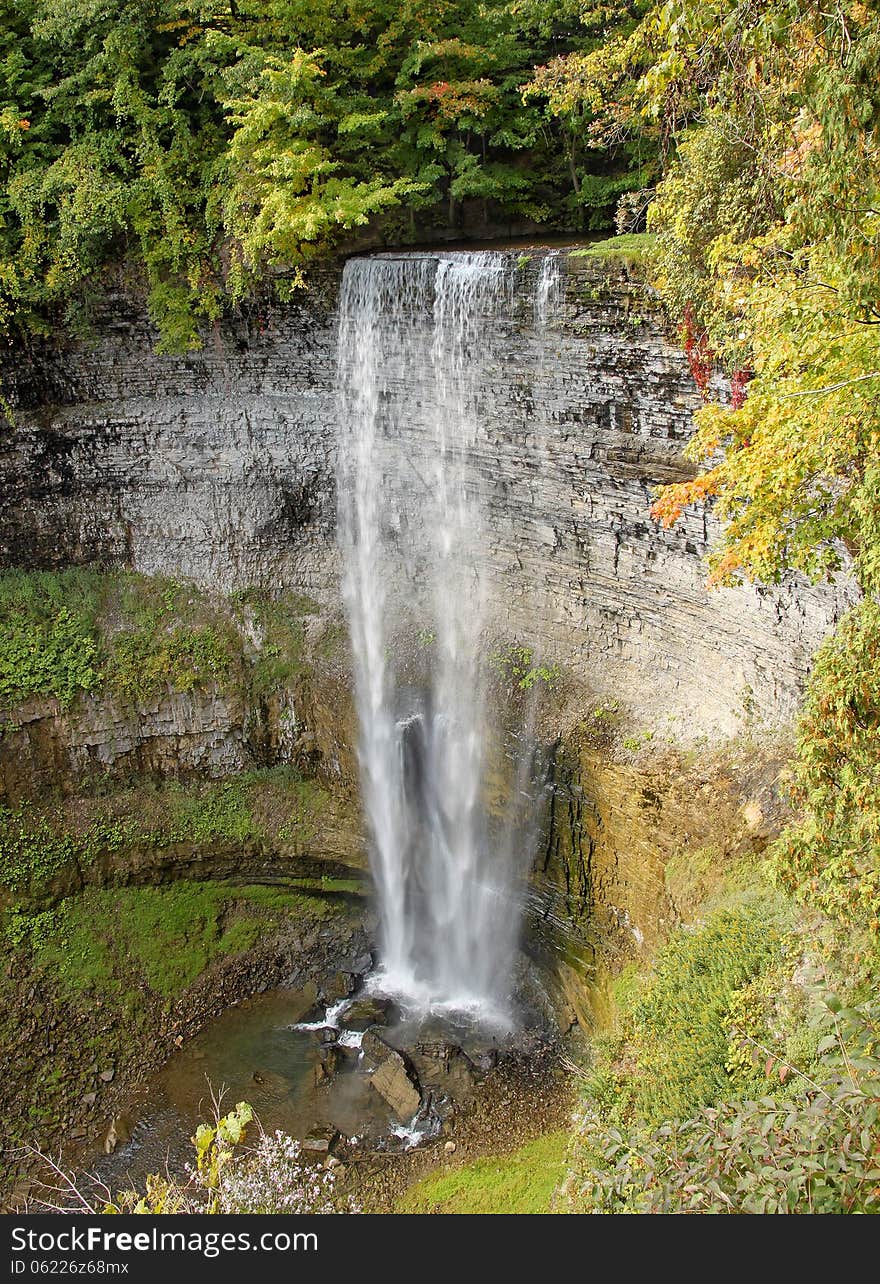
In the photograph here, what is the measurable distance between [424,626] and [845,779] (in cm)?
885

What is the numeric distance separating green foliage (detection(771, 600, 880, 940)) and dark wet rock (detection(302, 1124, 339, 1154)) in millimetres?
7195

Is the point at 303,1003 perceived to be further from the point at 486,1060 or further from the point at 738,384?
the point at 738,384

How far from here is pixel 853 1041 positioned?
4840mm

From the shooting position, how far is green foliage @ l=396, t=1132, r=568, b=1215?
9484 millimetres

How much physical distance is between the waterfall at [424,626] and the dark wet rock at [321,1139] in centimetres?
230

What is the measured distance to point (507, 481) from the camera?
12.6 m

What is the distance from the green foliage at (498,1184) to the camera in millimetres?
9484

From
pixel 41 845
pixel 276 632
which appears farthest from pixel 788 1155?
pixel 41 845

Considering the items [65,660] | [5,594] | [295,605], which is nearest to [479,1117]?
[295,605]

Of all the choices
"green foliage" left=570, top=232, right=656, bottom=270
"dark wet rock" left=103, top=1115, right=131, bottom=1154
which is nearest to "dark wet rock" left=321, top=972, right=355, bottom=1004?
"dark wet rock" left=103, top=1115, right=131, bottom=1154

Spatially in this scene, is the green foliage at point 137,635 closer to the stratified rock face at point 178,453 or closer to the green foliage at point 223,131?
the stratified rock face at point 178,453

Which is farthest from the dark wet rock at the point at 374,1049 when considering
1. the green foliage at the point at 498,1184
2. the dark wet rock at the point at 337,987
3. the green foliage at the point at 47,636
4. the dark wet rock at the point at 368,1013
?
the green foliage at the point at 47,636

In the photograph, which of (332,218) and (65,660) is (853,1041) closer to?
(332,218)

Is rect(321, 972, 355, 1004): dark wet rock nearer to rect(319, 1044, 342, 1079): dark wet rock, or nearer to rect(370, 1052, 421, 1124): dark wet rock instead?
rect(319, 1044, 342, 1079): dark wet rock
